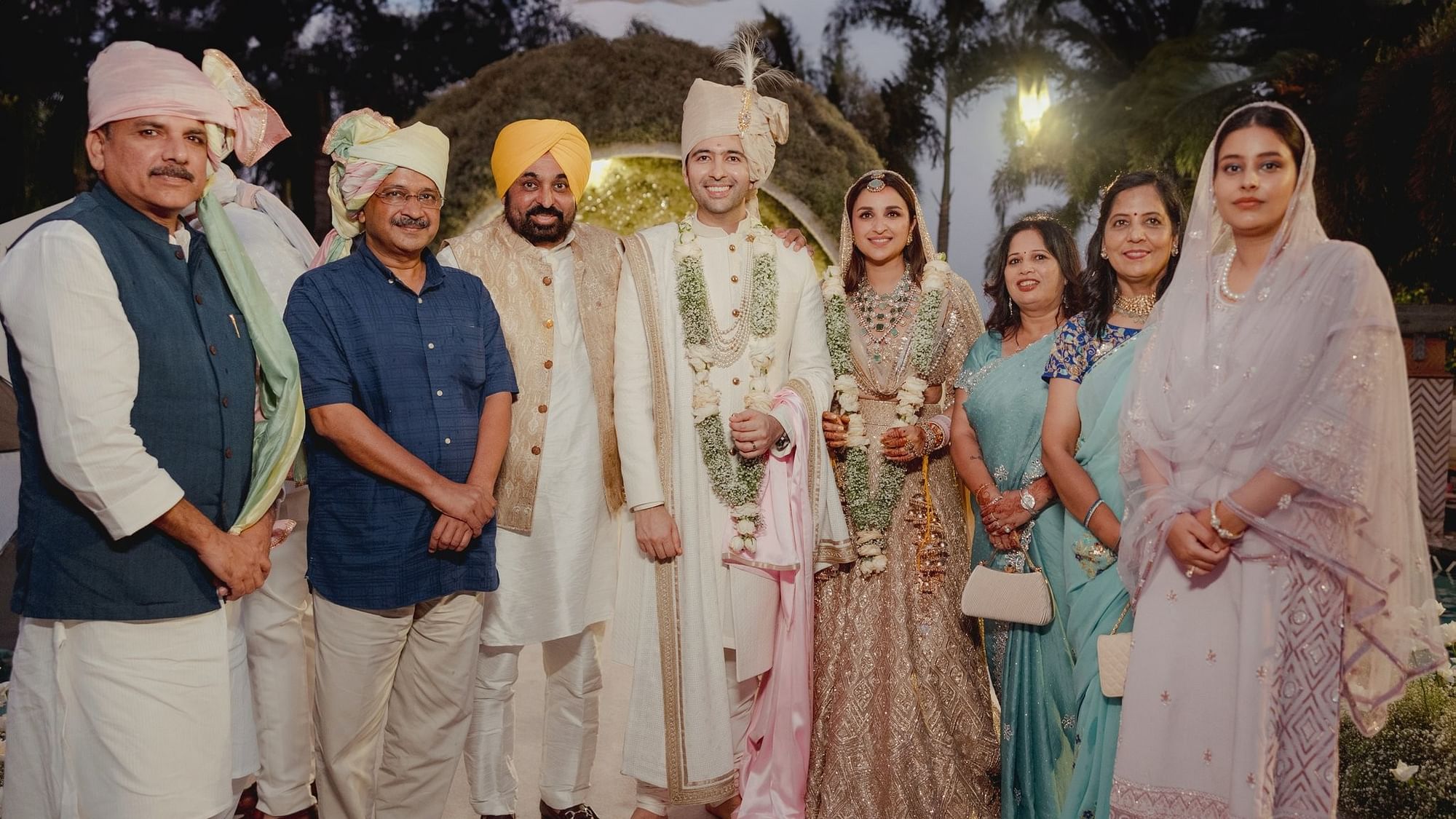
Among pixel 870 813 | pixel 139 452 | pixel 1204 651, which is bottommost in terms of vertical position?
pixel 870 813

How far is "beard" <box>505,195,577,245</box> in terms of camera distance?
3.22 metres

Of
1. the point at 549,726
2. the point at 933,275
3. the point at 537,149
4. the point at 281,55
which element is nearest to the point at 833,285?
the point at 933,275

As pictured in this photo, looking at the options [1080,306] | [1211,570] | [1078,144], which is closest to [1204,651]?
[1211,570]

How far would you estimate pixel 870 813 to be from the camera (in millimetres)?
3221

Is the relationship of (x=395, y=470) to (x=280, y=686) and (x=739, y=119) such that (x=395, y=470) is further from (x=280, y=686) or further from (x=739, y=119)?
(x=739, y=119)

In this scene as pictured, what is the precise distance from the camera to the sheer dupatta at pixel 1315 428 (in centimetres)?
228

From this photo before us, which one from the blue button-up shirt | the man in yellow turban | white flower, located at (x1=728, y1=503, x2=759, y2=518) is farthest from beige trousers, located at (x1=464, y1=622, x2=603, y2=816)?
white flower, located at (x1=728, y1=503, x2=759, y2=518)

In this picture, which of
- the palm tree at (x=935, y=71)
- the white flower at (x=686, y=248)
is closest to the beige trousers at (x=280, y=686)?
the white flower at (x=686, y=248)

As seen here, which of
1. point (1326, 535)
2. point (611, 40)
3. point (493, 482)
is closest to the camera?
point (1326, 535)

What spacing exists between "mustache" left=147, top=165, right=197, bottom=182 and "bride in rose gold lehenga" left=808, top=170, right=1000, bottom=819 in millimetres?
1921

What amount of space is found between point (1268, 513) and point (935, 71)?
404 inches

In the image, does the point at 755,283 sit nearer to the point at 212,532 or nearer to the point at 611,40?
the point at 212,532

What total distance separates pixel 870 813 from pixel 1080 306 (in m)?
1.68

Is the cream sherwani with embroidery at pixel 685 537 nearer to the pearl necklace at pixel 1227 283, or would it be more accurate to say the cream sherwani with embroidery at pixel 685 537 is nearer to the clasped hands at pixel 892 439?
the clasped hands at pixel 892 439
